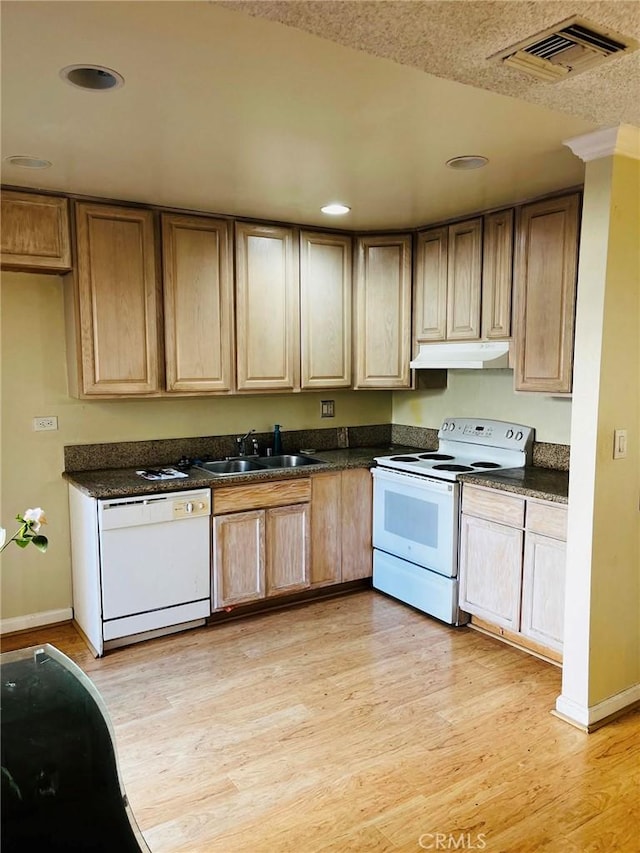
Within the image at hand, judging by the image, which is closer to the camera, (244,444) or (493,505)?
(493,505)

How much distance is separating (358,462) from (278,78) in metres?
2.50

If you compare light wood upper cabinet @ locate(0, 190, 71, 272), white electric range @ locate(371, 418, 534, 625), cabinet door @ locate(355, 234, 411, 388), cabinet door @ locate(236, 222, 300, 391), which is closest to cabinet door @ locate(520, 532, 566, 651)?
white electric range @ locate(371, 418, 534, 625)

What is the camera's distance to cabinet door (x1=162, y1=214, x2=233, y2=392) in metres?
3.52

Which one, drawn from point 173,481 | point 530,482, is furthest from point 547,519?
point 173,481

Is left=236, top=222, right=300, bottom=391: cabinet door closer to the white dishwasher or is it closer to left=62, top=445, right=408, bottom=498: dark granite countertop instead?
left=62, top=445, right=408, bottom=498: dark granite countertop

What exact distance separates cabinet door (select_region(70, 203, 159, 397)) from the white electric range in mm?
1595

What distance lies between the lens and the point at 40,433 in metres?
3.53

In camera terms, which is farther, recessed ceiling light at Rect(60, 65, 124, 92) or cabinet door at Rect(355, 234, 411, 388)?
cabinet door at Rect(355, 234, 411, 388)

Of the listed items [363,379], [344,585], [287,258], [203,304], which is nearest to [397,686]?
[344,585]

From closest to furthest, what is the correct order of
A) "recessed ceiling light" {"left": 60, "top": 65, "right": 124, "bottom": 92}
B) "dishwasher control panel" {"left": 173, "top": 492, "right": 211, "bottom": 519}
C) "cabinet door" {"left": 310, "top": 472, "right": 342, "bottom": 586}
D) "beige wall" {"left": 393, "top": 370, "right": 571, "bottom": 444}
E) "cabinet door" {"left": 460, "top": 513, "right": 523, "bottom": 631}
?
"recessed ceiling light" {"left": 60, "top": 65, "right": 124, "bottom": 92}, "cabinet door" {"left": 460, "top": 513, "right": 523, "bottom": 631}, "dishwasher control panel" {"left": 173, "top": 492, "right": 211, "bottom": 519}, "beige wall" {"left": 393, "top": 370, "right": 571, "bottom": 444}, "cabinet door" {"left": 310, "top": 472, "right": 342, "bottom": 586}

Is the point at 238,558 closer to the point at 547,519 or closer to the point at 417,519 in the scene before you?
the point at 417,519

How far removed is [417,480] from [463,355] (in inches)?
31.3

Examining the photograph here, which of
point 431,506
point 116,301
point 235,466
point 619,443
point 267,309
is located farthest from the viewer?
point 235,466

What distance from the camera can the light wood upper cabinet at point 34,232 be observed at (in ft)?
10.0
